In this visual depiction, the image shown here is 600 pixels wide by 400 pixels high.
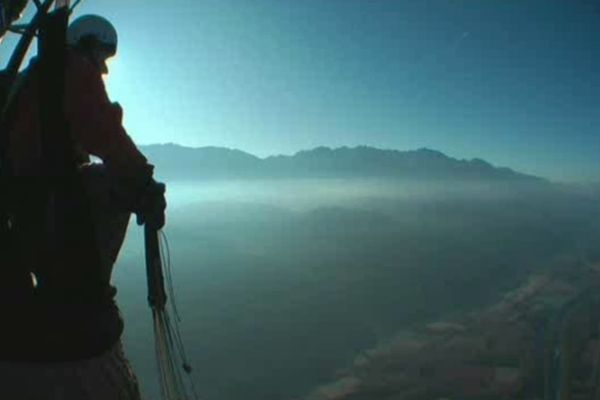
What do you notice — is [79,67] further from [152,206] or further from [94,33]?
[94,33]

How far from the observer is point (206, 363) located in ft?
472

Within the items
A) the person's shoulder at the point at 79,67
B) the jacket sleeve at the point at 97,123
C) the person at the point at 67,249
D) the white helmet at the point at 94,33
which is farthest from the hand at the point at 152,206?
the white helmet at the point at 94,33

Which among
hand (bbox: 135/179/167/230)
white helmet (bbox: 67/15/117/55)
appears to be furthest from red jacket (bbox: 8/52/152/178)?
white helmet (bbox: 67/15/117/55)

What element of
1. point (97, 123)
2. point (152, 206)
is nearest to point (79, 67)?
point (97, 123)

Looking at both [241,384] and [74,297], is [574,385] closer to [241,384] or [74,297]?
[241,384]

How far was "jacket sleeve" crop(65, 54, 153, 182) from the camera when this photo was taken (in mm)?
1836

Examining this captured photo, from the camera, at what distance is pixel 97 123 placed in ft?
6.09

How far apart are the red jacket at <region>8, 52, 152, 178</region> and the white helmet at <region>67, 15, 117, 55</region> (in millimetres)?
606

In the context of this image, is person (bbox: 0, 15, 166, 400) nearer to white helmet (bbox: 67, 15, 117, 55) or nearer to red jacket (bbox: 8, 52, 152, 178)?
red jacket (bbox: 8, 52, 152, 178)

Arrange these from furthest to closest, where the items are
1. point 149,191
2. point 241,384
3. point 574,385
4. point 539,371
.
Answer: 1. point 241,384
2. point 539,371
3. point 574,385
4. point 149,191

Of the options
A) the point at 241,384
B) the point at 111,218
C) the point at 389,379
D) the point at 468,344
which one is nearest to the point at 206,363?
the point at 241,384

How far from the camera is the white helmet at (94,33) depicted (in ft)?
7.98

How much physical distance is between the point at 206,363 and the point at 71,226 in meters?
151

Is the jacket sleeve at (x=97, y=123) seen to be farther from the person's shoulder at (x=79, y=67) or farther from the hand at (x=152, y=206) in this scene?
the hand at (x=152, y=206)
